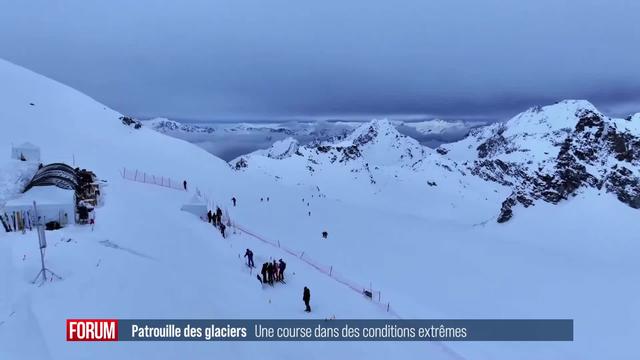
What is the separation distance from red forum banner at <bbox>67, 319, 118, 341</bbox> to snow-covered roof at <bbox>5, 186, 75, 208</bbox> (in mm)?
11759

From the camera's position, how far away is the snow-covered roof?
2234 centimetres

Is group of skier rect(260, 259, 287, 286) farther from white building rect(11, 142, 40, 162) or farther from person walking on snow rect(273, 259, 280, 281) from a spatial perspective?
white building rect(11, 142, 40, 162)

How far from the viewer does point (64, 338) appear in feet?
40.4

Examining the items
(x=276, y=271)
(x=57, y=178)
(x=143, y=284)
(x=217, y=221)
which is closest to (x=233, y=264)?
(x=276, y=271)

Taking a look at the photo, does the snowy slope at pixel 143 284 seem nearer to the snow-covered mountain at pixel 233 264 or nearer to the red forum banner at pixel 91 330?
the snow-covered mountain at pixel 233 264

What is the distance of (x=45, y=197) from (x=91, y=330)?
43.6 ft

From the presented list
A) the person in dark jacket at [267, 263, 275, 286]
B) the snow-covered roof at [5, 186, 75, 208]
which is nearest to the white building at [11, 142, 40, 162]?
the snow-covered roof at [5, 186, 75, 208]

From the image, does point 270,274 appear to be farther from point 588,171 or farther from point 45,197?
point 588,171

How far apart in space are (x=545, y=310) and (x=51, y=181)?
40.1 m

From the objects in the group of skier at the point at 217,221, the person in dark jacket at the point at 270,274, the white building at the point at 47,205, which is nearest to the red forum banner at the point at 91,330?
the person in dark jacket at the point at 270,274

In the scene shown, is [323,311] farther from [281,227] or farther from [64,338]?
[281,227]

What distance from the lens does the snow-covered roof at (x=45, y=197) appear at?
73.3 ft

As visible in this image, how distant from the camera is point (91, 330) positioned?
1304 centimetres

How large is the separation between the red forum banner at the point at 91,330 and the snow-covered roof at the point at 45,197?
463 inches
